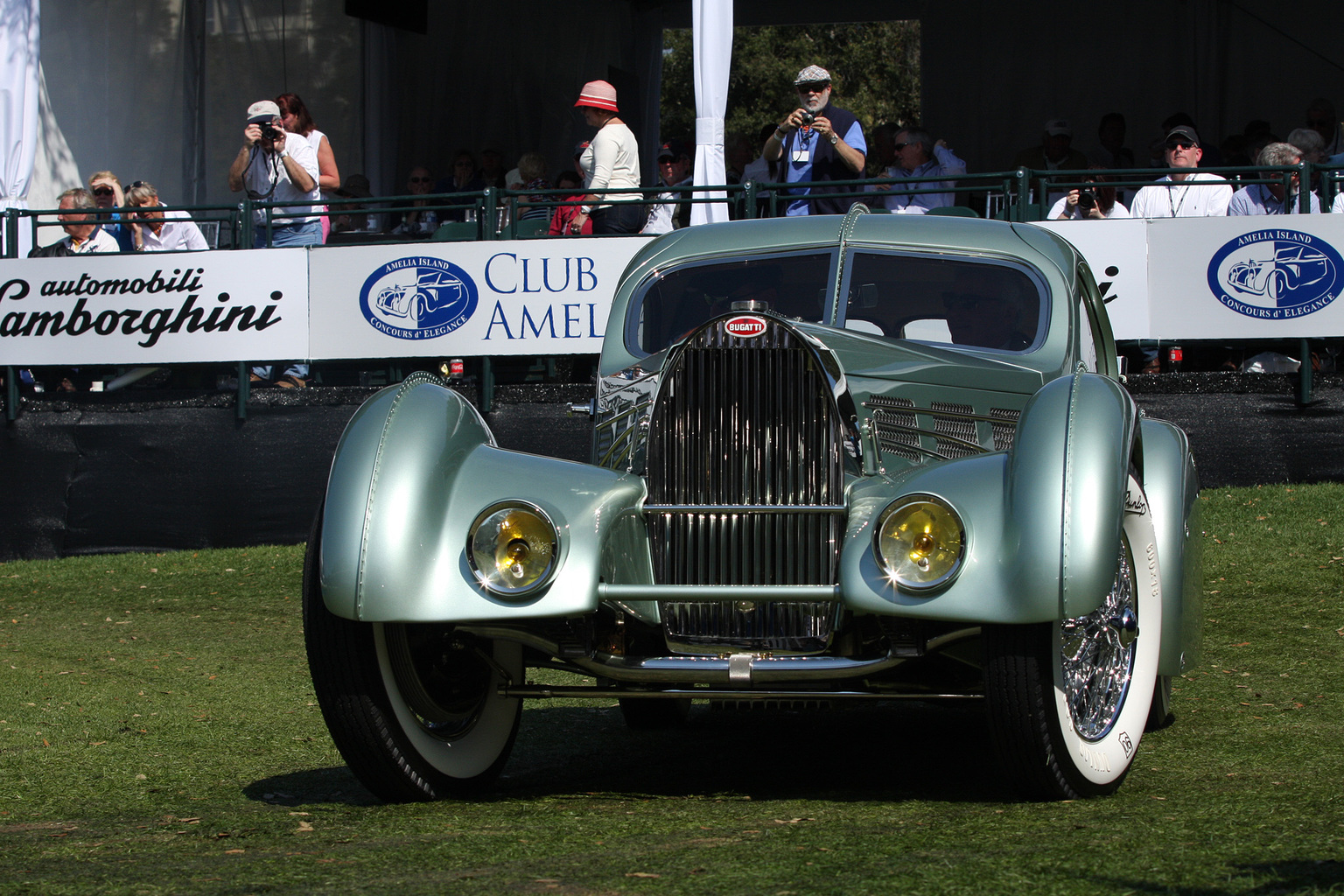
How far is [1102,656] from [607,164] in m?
8.36

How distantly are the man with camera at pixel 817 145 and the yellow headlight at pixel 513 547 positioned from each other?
784cm

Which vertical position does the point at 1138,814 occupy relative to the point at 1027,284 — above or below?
below

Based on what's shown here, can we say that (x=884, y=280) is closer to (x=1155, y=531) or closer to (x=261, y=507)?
(x=1155, y=531)

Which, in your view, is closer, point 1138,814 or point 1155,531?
point 1138,814

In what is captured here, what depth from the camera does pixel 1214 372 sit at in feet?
37.9

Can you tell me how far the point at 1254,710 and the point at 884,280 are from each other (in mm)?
2134

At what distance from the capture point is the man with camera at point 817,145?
11.8 m

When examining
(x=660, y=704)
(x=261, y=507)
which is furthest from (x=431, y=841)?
(x=261, y=507)

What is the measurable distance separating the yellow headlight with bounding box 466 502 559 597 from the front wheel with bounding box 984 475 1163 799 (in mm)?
1226

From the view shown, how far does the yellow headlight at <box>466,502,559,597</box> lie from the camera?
14.0 ft

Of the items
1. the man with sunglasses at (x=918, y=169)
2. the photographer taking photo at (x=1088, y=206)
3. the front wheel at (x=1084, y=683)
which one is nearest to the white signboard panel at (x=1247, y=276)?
the photographer taking photo at (x=1088, y=206)

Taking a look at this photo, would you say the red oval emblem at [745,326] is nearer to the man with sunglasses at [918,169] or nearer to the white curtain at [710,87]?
the man with sunglasses at [918,169]

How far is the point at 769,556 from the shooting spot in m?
4.48

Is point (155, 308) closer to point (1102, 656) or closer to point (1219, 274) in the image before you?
point (1219, 274)
